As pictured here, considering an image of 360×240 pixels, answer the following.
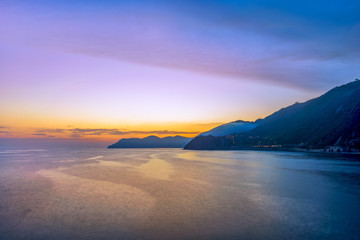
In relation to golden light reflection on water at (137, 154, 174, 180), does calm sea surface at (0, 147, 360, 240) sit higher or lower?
higher

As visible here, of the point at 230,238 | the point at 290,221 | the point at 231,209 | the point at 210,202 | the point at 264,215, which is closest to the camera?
the point at 230,238

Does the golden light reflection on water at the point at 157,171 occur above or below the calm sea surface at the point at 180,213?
below

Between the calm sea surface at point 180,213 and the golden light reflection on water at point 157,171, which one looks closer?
the calm sea surface at point 180,213

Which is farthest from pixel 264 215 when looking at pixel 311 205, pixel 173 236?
pixel 173 236

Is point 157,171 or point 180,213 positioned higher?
point 180,213

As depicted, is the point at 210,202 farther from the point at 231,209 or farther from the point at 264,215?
the point at 264,215

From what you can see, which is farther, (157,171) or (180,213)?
(157,171)

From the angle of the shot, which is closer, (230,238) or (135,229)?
(230,238)

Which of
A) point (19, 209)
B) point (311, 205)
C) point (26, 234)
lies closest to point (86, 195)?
point (19, 209)

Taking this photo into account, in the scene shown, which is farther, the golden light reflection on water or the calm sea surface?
the golden light reflection on water

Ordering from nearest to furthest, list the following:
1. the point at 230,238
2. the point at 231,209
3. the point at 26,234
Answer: the point at 230,238, the point at 26,234, the point at 231,209
